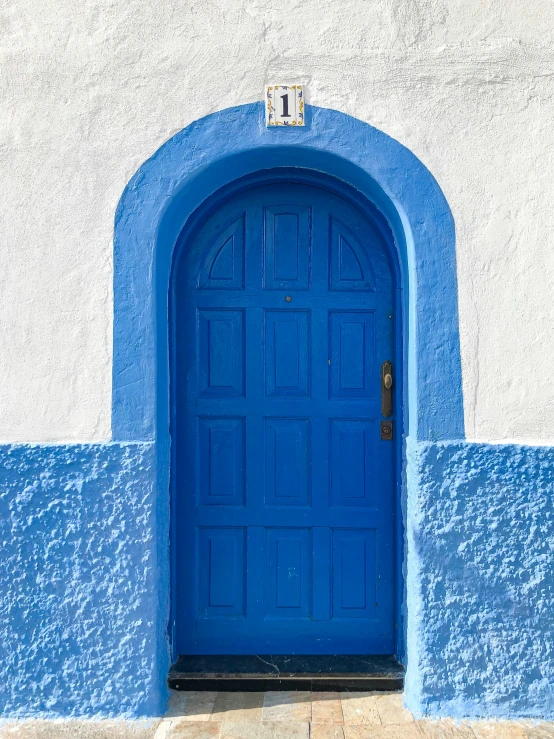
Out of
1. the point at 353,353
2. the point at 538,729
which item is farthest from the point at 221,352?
the point at 538,729

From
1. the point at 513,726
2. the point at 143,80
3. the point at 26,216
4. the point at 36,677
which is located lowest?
the point at 513,726

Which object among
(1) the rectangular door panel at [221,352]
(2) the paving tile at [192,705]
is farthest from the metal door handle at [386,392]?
(2) the paving tile at [192,705]

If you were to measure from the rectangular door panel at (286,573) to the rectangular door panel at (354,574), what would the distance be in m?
0.15

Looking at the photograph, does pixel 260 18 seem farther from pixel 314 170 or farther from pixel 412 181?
pixel 412 181

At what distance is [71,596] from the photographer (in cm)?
297

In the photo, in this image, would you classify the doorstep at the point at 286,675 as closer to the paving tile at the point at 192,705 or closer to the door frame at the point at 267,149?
the paving tile at the point at 192,705

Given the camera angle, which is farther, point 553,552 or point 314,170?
point 314,170

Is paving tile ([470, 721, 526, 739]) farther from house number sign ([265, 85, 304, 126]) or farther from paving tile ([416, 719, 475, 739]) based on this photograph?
house number sign ([265, 85, 304, 126])

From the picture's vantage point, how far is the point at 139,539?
9.75ft

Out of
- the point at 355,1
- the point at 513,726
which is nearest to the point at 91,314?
the point at 355,1

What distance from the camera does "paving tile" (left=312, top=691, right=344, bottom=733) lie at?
2.92 metres

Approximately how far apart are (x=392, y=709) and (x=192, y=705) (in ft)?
2.94

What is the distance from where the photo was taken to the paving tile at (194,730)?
2.82 meters

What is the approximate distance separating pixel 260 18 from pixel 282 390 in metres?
1.70
